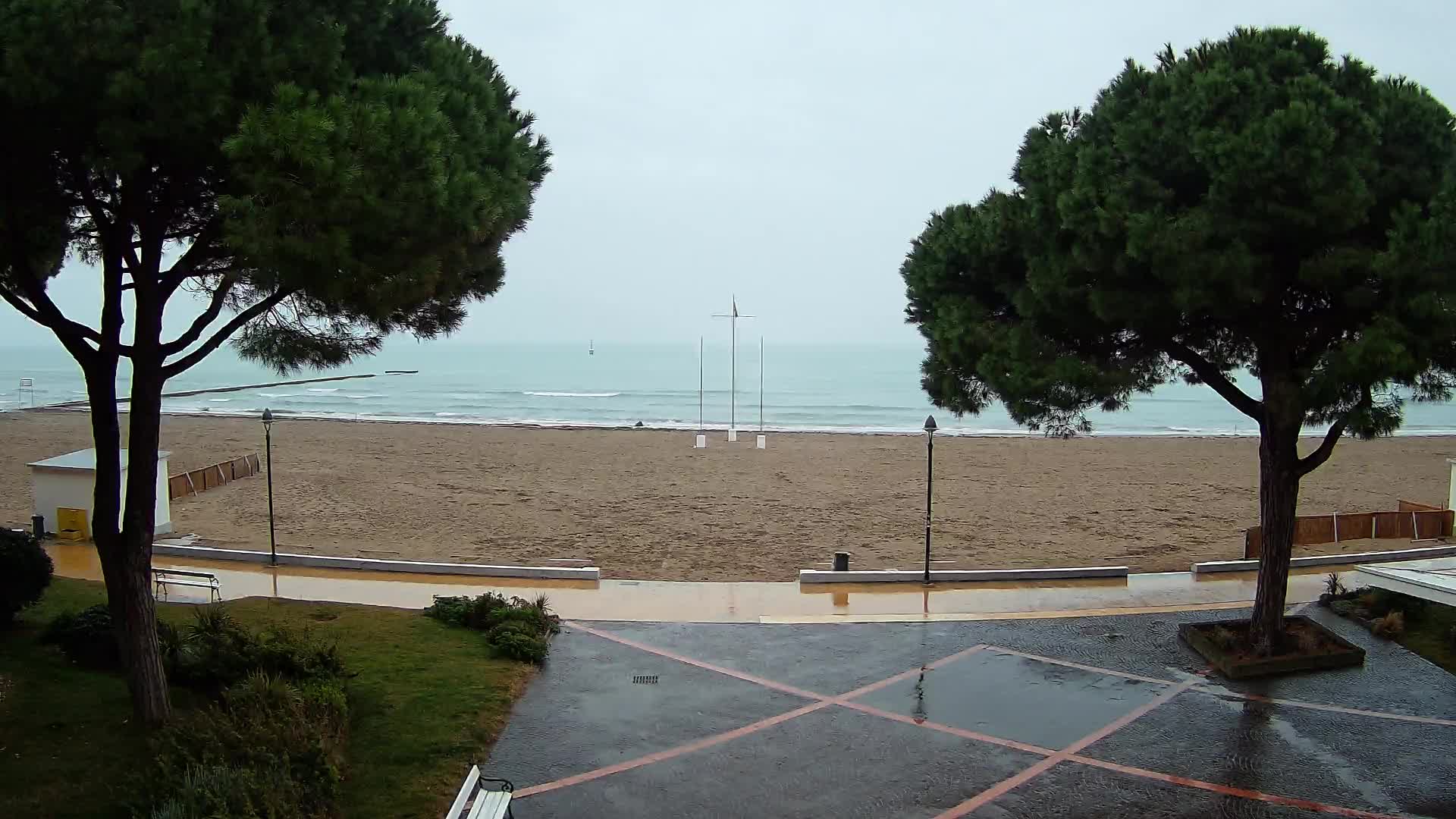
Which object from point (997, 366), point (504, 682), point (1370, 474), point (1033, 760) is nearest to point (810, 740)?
point (1033, 760)

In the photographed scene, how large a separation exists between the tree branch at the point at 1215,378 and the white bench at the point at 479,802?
847cm

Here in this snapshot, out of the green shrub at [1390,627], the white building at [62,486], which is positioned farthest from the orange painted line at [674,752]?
the white building at [62,486]

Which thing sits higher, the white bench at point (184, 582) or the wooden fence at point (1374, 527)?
the wooden fence at point (1374, 527)

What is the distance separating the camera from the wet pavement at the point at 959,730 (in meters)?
7.97

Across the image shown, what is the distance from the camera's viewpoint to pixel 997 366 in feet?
35.7

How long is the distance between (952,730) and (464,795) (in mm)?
4879

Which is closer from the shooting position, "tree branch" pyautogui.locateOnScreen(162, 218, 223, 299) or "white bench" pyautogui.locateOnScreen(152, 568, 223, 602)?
"tree branch" pyautogui.locateOnScreen(162, 218, 223, 299)

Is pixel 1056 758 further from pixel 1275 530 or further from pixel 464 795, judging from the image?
pixel 464 795

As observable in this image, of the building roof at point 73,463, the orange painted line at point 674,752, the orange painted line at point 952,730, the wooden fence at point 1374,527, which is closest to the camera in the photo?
the orange painted line at point 674,752

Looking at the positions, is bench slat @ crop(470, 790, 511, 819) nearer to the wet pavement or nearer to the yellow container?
the wet pavement

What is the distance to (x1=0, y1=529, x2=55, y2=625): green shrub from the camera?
31.3 feet

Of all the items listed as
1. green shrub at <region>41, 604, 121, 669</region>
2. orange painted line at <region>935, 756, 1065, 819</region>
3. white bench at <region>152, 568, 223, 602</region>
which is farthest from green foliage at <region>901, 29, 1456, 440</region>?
white bench at <region>152, 568, 223, 602</region>

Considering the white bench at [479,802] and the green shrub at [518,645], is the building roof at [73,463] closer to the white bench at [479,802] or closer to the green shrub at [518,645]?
the green shrub at [518,645]

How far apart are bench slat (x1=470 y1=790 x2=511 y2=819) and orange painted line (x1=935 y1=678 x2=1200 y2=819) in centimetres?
337
